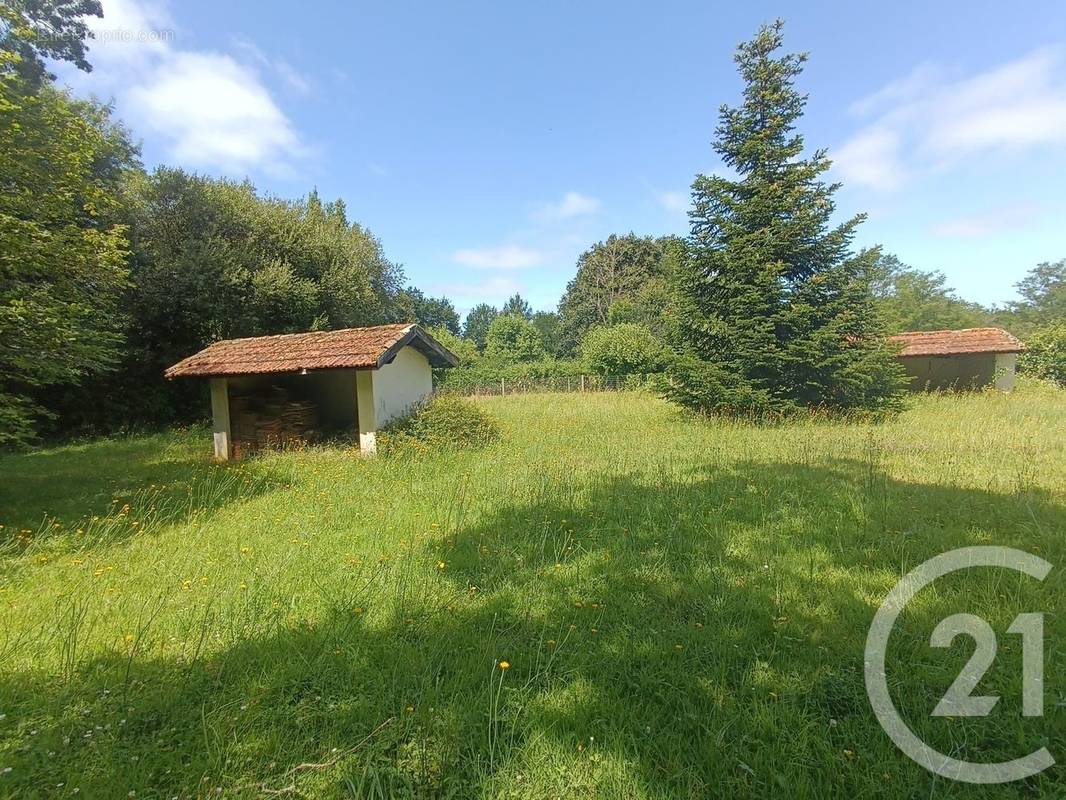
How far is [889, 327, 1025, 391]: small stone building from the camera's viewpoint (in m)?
A: 17.4

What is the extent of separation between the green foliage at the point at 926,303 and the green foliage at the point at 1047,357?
1398 cm

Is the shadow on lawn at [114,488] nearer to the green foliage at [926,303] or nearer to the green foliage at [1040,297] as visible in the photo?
the green foliage at [926,303]

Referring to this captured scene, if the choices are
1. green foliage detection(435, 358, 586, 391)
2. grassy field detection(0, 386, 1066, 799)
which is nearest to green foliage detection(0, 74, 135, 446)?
grassy field detection(0, 386, 1066, 799)

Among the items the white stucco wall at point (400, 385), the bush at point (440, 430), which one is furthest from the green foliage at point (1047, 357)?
the white stucco wall at point (400, 385)

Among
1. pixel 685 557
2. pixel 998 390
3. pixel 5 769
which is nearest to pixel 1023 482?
pixel 685 557

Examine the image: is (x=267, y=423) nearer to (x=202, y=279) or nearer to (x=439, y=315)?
(x=202, y=279)

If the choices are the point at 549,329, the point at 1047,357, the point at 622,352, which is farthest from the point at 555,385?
the point at 549,329

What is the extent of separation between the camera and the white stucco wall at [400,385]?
1045cm

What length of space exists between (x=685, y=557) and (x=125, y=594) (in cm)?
464

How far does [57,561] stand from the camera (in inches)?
175

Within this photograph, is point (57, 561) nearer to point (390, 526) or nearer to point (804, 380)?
point (390, 526)

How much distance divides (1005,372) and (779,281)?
1305cm

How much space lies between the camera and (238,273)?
54.1ft

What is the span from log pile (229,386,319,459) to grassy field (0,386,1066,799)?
5126mm
